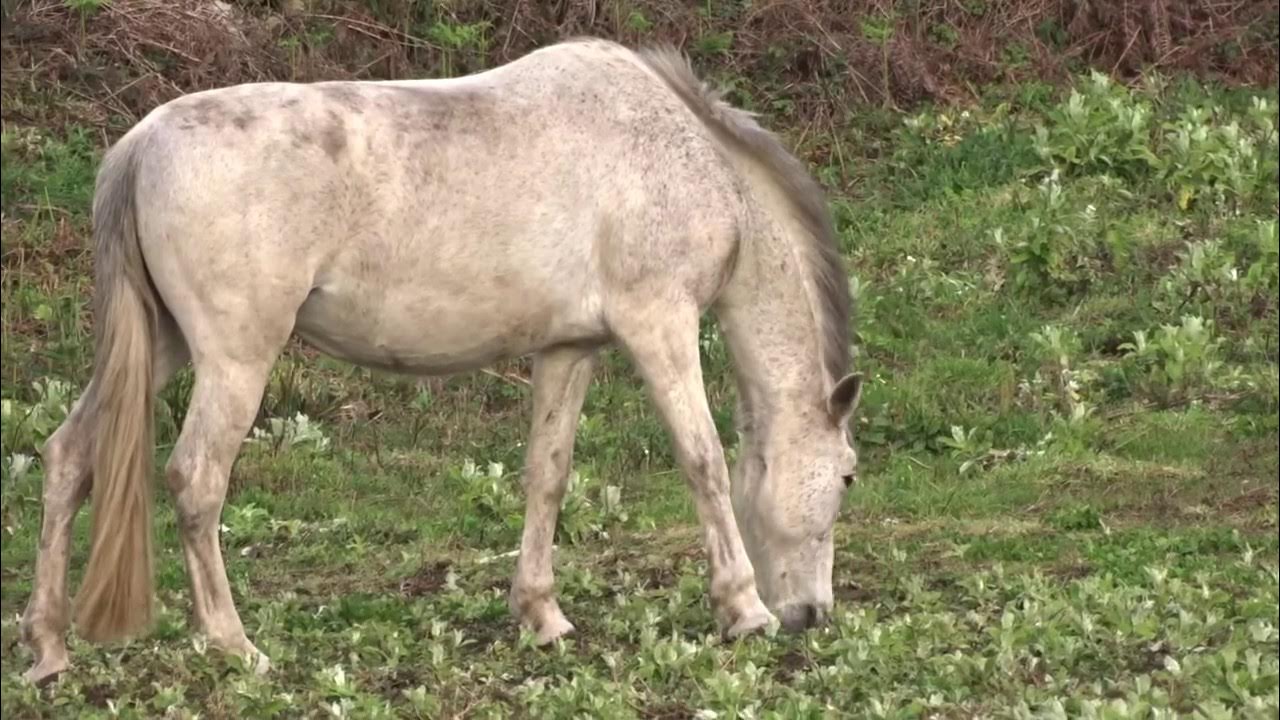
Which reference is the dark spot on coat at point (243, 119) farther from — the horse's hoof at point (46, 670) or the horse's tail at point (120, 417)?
the horse's hoof at point (46, 670)

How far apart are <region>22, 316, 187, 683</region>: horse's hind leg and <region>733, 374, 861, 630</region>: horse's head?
2.14 meters

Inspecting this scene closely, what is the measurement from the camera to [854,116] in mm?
13945

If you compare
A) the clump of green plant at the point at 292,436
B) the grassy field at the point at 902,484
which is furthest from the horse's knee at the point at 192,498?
the clump of green plant at the point at 292,436

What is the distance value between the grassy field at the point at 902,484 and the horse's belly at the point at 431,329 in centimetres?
91

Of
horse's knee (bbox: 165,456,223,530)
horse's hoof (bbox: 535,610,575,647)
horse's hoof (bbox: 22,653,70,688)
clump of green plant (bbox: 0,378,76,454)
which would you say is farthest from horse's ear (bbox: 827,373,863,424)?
clump of green plant (bbox: 0,378,76,454)

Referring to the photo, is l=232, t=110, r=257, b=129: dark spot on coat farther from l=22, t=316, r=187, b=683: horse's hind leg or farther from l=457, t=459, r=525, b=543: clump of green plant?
l=457, t=459, r=525, b=543: clump of green plant

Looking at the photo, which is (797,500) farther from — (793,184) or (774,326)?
(793,184)

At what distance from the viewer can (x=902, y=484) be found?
9.70m

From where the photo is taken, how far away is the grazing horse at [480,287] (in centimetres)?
678

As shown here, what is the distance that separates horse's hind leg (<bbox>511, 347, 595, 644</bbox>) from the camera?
7684 millimetres

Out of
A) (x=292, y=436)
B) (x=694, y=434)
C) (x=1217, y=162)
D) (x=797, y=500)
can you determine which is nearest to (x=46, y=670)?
(x=694, y=434)

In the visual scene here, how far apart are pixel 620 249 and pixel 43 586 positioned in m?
2.13

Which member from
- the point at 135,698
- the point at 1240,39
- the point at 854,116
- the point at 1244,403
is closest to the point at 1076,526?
the point at 1244,403

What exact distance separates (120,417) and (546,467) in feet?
5.51
